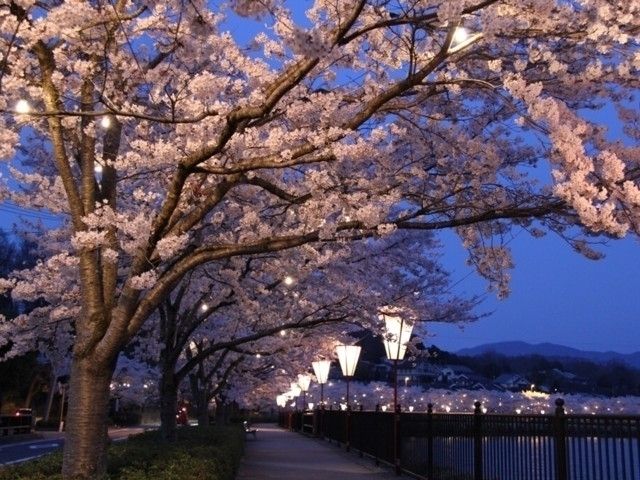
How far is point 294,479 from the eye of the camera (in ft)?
56.1

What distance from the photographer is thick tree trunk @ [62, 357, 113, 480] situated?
845cm

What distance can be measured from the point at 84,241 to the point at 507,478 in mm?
6388

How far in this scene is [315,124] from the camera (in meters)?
9.22

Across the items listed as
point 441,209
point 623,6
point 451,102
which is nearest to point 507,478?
point 441,209

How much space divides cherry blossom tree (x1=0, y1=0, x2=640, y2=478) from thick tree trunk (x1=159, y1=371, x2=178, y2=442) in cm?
667

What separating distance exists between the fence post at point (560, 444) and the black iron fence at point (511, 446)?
0.01 m

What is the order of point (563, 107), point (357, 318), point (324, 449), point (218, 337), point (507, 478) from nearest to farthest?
point (563, 107) < point (507, 478) < point (357, 318) < point (218, 337) < point (324, 449)

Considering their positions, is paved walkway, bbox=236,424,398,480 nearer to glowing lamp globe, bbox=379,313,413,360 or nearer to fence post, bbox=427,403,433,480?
fence post, bbox=427,403,433,480

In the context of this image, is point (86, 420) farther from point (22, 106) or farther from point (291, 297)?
point (291, 297)

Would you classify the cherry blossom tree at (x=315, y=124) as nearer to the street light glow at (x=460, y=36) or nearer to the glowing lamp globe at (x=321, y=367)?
the street light glow at (x=460, y=36)

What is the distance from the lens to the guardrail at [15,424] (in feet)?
136

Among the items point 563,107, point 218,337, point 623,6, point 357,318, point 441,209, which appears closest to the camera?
point 623,6

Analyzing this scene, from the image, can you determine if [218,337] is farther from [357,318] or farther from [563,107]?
[563,107]

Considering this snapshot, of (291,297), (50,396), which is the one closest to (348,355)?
(291,297)
